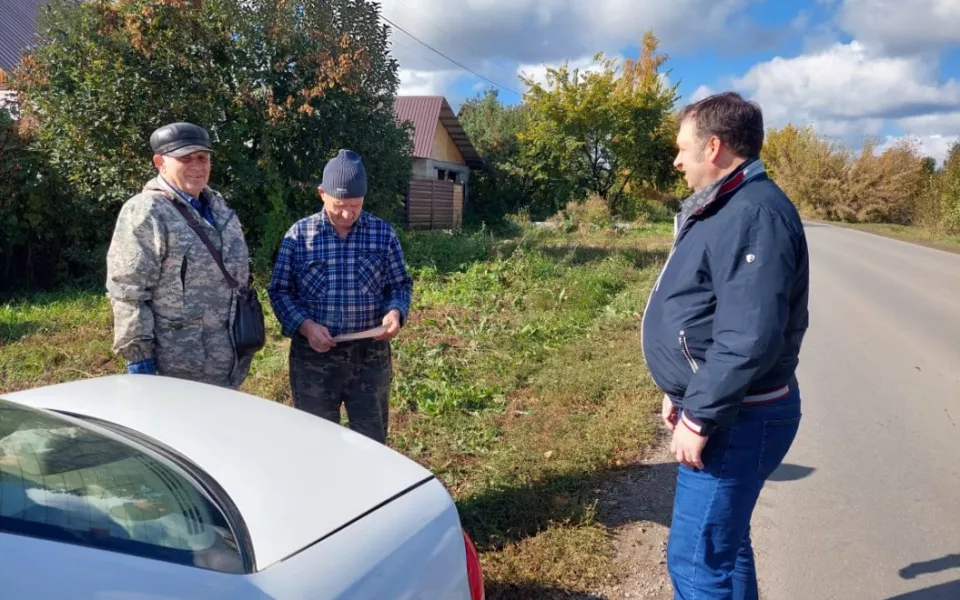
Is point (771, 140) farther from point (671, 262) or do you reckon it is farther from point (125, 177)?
point (671, 262)

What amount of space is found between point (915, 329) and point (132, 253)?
8.74 m

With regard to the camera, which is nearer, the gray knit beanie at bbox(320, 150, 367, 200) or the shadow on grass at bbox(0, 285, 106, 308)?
the gray knit beanie at bbox(320, 150, 367, 200)

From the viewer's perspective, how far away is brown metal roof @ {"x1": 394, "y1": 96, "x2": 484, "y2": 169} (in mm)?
25578

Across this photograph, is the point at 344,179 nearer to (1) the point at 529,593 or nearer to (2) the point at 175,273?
(2) the point at 175,273

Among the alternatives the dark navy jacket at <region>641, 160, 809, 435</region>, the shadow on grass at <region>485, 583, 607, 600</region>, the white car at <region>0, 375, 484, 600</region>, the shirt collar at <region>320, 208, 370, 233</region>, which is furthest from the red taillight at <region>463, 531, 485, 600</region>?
the shirt collar at <region>320, 208, 370, 233</region>

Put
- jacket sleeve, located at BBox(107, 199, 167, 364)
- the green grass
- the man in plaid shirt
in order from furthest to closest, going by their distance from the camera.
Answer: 1. the green grass
2. the man in plaid shirt
3. jacket sleeve, located at BBox(107, 199, 167, 364)

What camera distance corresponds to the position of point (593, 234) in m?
21.1

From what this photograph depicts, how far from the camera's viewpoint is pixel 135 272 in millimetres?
2869

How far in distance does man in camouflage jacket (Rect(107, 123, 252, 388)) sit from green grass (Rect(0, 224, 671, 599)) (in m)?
1.60

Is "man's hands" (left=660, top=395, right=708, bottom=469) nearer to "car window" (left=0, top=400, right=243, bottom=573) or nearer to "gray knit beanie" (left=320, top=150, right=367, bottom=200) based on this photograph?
"car window" (left=0, top=400, right=243, bottom=573)

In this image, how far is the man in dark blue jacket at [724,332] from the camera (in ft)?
6.70

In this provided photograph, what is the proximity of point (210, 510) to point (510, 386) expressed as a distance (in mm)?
4269

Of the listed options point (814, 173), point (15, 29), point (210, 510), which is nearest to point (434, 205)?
point (15, 29)

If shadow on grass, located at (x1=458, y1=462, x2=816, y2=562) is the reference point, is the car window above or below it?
above
